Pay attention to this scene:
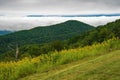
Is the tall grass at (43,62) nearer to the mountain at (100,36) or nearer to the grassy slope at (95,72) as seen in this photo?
the grassy slope at (95,72)

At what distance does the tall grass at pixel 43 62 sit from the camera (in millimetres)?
13758

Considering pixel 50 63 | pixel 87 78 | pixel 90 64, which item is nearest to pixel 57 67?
pixel 50 63

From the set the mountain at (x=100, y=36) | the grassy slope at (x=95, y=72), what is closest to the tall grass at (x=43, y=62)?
the grassy slope at (x=95, y=72)

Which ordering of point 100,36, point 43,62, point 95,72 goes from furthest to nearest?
1. point 100,36
2. point 43,62
3. point 95,72

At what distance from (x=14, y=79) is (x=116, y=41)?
7.84 metres

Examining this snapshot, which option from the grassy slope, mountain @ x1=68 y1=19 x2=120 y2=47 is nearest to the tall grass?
the grassy slope

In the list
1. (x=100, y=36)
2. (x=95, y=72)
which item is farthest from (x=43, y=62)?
(x=100, y=36)

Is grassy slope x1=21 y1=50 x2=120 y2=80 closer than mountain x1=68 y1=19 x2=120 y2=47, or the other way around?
grassy slope x1=21 y1=50 x2=120 y2=80

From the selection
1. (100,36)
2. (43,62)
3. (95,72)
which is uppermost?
(95,72)

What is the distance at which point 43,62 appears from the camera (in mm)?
15352

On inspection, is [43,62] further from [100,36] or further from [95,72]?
[100,36]

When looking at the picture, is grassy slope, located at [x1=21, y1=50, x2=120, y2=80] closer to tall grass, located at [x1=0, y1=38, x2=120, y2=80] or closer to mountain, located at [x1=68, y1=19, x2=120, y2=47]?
tall grass, located at [x1=0, y1=38, x2=120, y2=80]

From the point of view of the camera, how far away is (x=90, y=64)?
42.0ft

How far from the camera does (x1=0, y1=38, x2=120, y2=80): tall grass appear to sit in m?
13.8
